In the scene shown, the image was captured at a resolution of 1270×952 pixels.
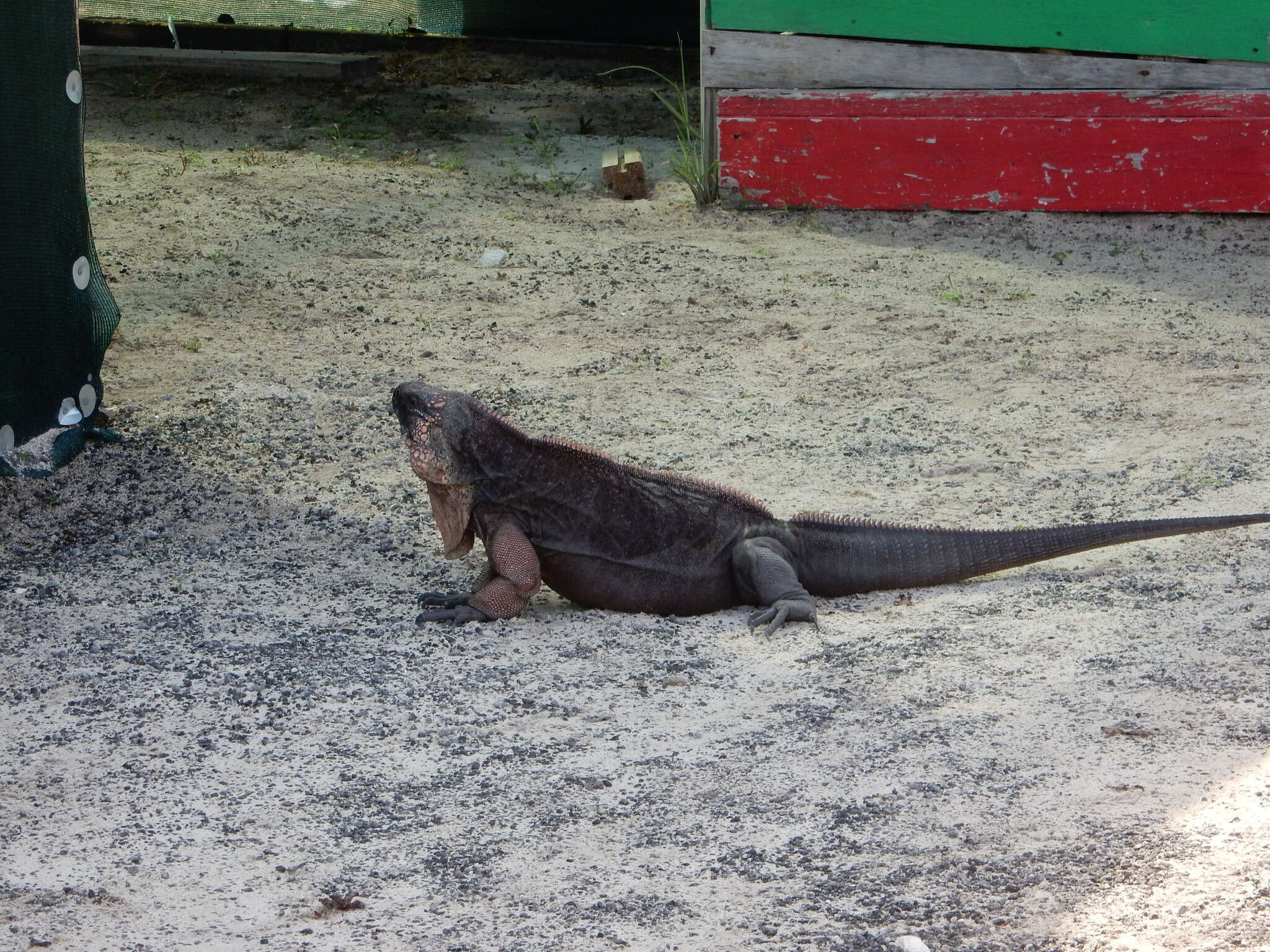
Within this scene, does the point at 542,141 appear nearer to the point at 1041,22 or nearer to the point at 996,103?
the point at 996,103

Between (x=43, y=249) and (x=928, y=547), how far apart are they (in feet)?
11.6

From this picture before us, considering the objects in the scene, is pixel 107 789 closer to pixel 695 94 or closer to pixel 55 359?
pixel 55 359

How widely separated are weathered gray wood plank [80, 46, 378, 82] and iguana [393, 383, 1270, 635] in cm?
789

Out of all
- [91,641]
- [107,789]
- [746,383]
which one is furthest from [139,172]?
[107,789]

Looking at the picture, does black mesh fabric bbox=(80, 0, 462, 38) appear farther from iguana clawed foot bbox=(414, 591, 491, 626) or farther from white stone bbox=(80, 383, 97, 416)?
iguana clawed foot bbox=(414, 591, 491, 626)

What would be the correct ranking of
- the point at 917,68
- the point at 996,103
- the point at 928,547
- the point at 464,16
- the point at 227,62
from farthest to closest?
the point at 464,16 < the point at 227,62 < the point at 917,68 < the point at 996,103 < the point at 928,547

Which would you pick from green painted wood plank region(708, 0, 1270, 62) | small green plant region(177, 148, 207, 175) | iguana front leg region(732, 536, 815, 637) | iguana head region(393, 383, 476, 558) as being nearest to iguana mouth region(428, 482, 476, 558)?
iguana head region(393, 383, 476, 558)

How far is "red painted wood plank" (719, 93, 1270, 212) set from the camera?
7648 mm

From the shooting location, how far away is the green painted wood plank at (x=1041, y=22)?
7469 mm

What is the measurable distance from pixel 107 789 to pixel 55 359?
2718mm

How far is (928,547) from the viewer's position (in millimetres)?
4277

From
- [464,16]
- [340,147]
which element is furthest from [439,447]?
[464,16]

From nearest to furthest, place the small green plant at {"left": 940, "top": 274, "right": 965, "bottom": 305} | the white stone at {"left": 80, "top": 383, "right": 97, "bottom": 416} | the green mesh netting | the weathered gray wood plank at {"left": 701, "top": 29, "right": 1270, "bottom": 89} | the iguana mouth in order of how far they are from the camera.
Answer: the iguana mouth
the green mesh netting
the white stone at {"left": 80, "top": 383, "right": 97, "bottom": 416}
the small green plant at {"left": 940, "top": 274, "right": 965, "bottom": 305}
the weathered gray wood plank at {"left": 701, "top": 29, "right": 1270, "bottom": 89}

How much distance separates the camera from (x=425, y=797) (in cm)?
304
